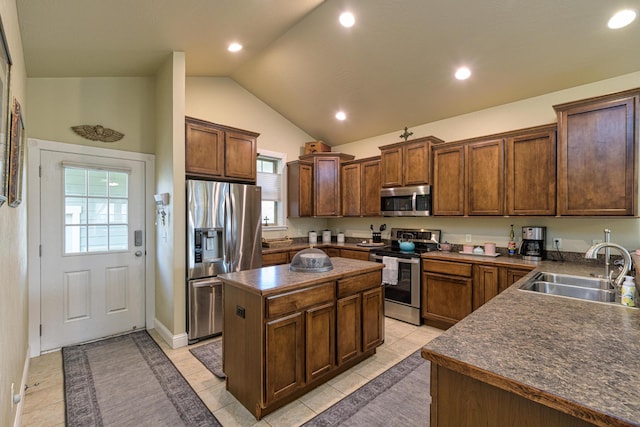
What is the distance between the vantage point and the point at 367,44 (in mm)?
3312

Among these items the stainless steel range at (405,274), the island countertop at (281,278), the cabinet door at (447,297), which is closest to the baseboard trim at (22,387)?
the island countertop at (281,278)

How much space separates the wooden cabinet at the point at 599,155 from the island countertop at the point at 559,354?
167cm

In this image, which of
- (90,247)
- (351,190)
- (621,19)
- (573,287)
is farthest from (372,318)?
(621,19)

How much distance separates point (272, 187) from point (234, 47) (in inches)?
90.0

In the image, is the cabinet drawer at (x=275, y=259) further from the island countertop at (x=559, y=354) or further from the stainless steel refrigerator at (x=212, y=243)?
the island countertop at (x=559, y=354)

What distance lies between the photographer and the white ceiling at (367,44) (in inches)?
95.7

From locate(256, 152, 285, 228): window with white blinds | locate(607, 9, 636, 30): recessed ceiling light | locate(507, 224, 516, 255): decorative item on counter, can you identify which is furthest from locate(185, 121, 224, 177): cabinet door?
locate(607, 9, 636, 30): recessed ceiling light

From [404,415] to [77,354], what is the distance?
3.26 meters

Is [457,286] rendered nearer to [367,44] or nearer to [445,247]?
[445,247]

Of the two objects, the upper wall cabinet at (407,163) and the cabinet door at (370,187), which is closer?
the upper wall cabinet at (407,163)

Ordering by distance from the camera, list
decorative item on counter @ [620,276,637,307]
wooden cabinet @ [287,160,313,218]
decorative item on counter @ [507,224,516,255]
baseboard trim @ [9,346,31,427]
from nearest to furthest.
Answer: decorative item on counter @ [620,276,637,307] < baseboard trim @ [9,346,31,427] < decorative item on counter @ [507,224,516,255] < wooden cabinet @ [287,160,313,218]

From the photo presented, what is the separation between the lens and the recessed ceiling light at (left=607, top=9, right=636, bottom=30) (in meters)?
2.36

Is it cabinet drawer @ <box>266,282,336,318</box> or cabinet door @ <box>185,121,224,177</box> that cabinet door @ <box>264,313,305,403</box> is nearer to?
cabinet drawer @ <box>266,282,336,318</box>

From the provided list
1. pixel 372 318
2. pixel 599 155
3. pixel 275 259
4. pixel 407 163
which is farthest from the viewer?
pixel 275 259
